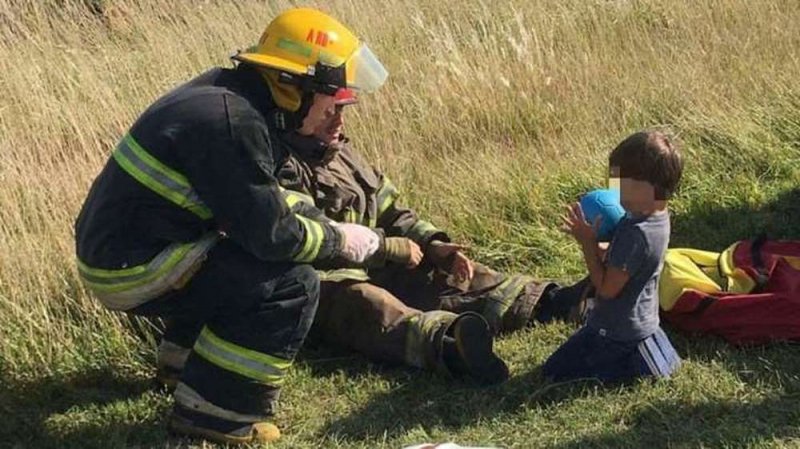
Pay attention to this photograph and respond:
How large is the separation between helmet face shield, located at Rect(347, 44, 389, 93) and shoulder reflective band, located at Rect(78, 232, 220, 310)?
0.71 m

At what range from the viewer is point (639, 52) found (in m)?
7.32

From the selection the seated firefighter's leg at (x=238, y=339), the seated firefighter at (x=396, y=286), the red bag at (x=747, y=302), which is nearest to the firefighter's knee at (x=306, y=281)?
the seated firefighter's leg at (x=238, y=339)

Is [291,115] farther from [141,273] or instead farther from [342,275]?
[342,275]

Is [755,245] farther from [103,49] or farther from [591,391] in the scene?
[103,49]

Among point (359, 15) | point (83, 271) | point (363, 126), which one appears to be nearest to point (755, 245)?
point (363, 126)

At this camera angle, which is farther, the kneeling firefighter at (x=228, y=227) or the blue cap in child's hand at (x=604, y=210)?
the blue cap in child's hand at (x=604, y=210)

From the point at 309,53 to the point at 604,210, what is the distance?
1.40m

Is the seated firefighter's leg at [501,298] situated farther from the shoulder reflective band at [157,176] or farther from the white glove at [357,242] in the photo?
the shoulder reflective band at [157,176]

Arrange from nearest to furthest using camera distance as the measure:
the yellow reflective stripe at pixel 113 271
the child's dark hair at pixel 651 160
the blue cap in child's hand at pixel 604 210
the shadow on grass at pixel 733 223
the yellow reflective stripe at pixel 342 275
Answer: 1. the yellow reflective stripe at pixel 113 271
2. the child's dark hair at pixel 651 160
3. the blue cap in child's hand at pixel 604 210
4. the yellow reflective stripe at pixel 342 275
5. the shadow on grass at pixel 733 223

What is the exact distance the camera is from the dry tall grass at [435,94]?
472 centimetres

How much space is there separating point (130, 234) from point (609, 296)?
1678 millimetres

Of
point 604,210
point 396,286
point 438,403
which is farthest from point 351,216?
point 604,210

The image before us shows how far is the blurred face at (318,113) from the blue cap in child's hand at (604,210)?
3.68 feet

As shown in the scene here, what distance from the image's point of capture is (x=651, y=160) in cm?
368
